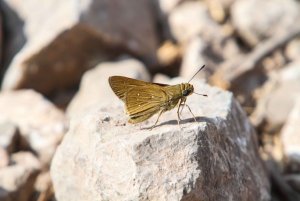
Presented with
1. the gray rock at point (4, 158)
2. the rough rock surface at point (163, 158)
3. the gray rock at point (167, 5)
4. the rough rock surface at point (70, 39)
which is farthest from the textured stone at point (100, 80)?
the rough rock surface at point (163, 158)

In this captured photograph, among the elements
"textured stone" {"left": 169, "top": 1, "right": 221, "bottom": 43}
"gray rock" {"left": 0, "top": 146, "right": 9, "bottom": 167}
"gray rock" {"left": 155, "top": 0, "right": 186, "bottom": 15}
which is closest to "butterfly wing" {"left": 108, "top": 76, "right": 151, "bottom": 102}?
"gray rock" {"left": 0, "top": 146, "right": 9, "bottom": 167}

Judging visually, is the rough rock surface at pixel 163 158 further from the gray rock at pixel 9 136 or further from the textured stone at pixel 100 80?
the textured stone at pixel 100 80

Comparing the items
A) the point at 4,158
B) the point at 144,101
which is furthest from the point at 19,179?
the point at 144,101

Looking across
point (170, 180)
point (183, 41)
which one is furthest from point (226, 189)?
point (183, 41)

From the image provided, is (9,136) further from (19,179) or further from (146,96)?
(146,96)

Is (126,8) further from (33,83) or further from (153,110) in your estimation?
(153,110)

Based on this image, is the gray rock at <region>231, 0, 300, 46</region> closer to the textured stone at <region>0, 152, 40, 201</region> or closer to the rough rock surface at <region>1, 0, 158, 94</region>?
the rough rock surface at <region>1, 0, 158, 94</region>
